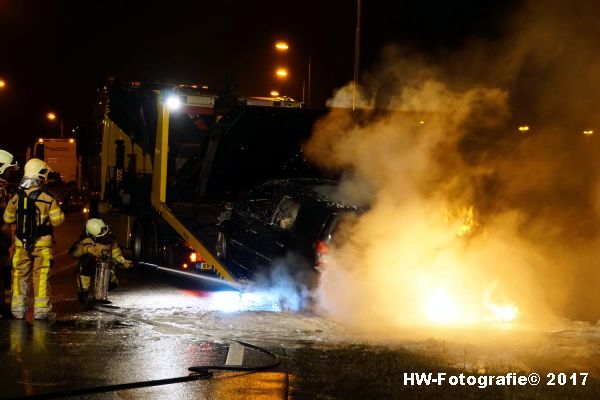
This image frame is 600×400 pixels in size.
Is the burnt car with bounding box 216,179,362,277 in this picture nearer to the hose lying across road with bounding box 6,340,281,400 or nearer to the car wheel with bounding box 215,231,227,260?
the car wheel with bounding box 215,231,227,260

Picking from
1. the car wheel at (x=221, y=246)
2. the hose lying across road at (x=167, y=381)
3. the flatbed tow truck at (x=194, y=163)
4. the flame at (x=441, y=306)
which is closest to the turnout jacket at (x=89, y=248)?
the flatbed tow truck at (x=194, y=163)

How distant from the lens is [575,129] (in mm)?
16750

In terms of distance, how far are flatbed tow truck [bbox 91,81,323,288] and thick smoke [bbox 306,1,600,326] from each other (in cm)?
75

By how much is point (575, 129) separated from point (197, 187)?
991cm

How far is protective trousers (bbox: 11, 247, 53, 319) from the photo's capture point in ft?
24.6

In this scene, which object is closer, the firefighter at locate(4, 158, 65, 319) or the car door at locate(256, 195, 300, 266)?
the firefighter at locate(4, 158, 65, 319)

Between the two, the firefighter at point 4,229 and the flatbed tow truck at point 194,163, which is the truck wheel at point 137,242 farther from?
the firefighter at point 4,229

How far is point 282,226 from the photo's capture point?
8953 mm

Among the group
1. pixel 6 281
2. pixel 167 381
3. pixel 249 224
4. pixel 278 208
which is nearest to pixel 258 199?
pixel 249 224

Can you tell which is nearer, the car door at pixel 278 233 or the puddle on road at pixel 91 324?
the puddle on road at pixel 91 324

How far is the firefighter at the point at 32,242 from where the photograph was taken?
7.50 metres

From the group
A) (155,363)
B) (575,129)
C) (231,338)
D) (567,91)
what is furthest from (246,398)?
(575,129)

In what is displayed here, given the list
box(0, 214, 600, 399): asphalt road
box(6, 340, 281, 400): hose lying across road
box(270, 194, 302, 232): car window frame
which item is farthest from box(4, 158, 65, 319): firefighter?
box(270, 194, 302, 232): car window frame

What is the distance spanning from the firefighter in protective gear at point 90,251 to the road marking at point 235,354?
3.01 metres
